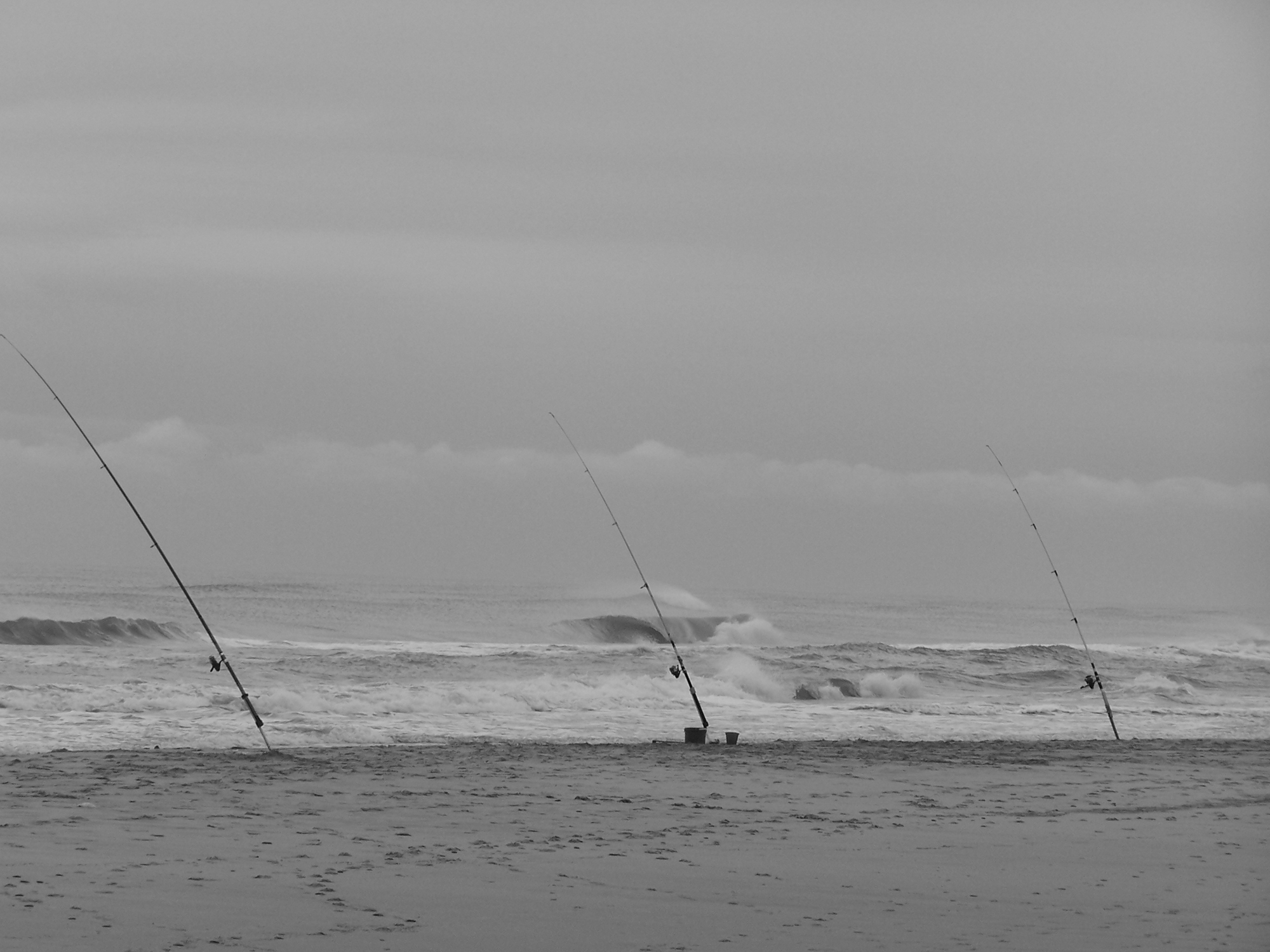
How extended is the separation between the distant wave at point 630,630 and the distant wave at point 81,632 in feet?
40.5

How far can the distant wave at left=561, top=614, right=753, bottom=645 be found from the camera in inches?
1479

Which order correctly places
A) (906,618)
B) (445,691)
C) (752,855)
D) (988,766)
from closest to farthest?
(752,855) < (988,766) < (445,691) < (906,618)

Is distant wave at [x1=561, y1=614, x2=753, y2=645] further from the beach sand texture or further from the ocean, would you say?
the beach sand texture

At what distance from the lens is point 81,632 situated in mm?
28250

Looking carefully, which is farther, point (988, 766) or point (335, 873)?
point (988, 766)

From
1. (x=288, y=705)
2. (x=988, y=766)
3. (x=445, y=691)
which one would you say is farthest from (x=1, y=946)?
(x=445, y=691)

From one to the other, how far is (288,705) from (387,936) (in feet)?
33.0

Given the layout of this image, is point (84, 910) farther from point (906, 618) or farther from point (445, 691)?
point (906, 618)

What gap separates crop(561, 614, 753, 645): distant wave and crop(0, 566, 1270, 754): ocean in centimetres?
7

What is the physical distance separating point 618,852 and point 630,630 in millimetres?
31006

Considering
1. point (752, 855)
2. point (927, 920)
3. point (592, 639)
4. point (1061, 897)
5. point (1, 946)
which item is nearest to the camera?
point (1, 946)

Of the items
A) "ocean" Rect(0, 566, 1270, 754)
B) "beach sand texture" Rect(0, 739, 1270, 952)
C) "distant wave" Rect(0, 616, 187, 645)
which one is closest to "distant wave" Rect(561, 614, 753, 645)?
"ocean" Rect(0, 566, 1270, 754)

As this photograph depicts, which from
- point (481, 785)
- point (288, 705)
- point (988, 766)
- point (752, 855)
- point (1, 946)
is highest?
point (288, 705)

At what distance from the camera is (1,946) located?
16.9 ft
